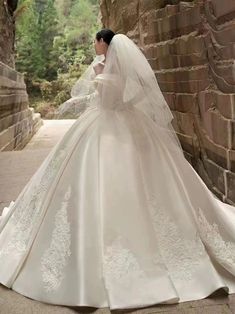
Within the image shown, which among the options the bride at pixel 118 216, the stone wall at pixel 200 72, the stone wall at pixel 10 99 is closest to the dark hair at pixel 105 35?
the bride at pixel 118 216

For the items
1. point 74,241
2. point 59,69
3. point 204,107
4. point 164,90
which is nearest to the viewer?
point 74,241

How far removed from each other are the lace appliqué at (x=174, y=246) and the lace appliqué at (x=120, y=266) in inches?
5.3

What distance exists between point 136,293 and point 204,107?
6.80ft

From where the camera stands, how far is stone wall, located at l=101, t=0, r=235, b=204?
311cm

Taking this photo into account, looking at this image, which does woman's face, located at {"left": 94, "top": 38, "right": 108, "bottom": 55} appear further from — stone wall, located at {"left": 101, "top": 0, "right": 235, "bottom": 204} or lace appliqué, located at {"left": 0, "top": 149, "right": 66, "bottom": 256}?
stone wall, located at {"left": 101, "top": 0, "right": 235, "bottom": 204}

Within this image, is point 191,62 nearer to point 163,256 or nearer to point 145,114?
point 145,114

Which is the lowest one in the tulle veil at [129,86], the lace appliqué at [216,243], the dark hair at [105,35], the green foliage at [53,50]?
the lace appliqué at [216,243]

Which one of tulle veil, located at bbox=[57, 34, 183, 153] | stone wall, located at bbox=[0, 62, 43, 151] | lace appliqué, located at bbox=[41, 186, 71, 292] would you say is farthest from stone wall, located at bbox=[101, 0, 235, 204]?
stone wall, located at bbox=[0, 62, 43, 151]

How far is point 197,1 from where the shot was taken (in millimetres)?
3725

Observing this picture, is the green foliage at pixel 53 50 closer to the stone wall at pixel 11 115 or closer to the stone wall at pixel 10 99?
the stone wall at pixel 10 99

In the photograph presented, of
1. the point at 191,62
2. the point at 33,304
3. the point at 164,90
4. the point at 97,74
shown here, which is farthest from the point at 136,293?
the point at 164,90

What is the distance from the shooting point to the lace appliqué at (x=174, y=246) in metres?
2.22

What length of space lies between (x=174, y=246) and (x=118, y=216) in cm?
34

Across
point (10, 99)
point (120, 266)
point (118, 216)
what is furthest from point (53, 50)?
point (120, 266)
